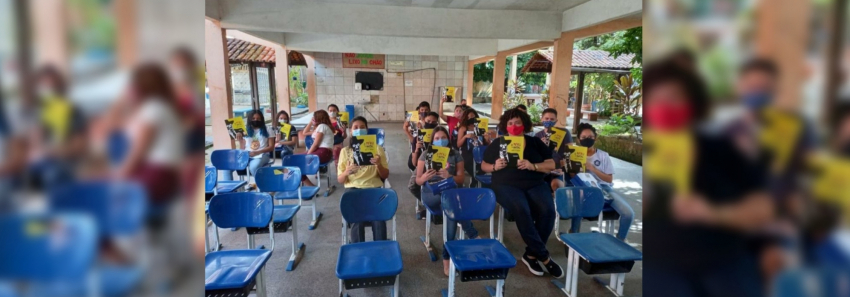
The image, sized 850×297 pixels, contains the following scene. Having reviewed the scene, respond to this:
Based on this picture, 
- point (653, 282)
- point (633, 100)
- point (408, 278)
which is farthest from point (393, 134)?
point (653, 282)

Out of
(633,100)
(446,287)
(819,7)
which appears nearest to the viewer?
(819,7)

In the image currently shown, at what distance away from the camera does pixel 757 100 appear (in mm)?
380

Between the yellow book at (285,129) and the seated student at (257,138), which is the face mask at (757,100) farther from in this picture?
the yellow book at (285,129)

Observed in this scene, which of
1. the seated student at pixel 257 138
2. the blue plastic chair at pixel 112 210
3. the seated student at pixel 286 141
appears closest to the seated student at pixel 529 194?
the blue plastic chair at pixel 112 210

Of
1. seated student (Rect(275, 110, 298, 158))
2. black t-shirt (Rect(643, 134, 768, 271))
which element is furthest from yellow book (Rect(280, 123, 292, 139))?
black t-shirt (Rect(643, 134, 768, 271))

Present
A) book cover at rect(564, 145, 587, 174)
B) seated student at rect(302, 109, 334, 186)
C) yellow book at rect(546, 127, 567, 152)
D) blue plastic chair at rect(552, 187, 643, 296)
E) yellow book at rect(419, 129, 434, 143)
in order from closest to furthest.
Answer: blue plastic chair at rect(552, 187, 643, 296), book cover at rect(564, 145, 587, 174), yellow book at rect(546, 127, 567, 152), yellow book at rect(419, 129, 434, 143), seated student at rect(302, 109, 334, 186)

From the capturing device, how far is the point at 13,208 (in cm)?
41

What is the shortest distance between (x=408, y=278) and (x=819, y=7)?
3.34m

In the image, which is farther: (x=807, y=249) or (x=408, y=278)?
(x=408, y=278)

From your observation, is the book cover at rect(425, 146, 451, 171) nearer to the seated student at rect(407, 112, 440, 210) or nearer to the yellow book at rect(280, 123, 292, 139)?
the seated student at rect(407, 112, 440, 210)

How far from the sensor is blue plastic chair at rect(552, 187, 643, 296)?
275 cm

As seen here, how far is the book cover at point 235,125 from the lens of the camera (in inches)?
218

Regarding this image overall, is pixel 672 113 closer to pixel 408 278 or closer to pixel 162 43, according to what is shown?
pixel 162 43

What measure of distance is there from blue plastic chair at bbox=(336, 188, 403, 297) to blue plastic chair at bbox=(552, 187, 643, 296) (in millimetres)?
1351
